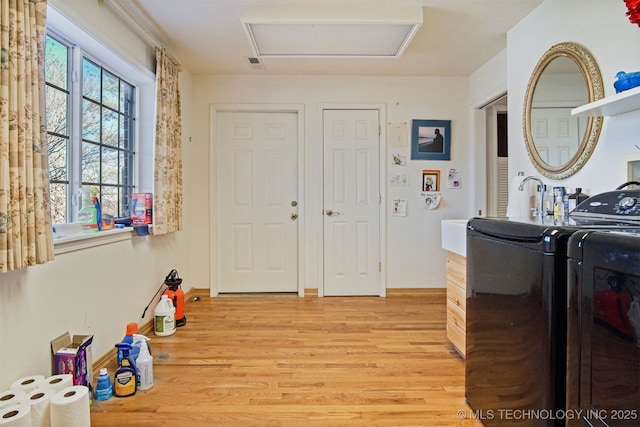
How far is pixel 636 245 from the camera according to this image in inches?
34.1

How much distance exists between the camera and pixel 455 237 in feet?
7.71

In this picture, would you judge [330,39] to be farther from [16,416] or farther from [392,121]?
[16,416]

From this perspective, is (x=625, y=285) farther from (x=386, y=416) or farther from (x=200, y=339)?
(x=200, y=339)

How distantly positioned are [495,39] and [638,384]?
9.50 feet

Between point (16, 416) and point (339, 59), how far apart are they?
3.25 metres

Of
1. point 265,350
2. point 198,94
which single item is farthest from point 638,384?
point 198,94

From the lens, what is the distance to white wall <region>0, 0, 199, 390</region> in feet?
5.16

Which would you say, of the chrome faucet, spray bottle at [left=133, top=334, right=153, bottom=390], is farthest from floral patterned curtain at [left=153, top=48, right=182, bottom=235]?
the chrome faucet

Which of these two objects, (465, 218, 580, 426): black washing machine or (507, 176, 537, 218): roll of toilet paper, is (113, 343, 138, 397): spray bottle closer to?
(465, 218, 580, 426): black washing machine

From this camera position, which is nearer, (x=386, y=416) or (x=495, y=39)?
(x=386, y=416)

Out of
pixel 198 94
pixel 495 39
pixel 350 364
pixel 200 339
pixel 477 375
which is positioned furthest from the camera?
pixel 198 94

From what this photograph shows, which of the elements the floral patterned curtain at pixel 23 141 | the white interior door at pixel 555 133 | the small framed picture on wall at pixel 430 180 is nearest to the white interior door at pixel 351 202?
the small framed picture on wall at pixel 430 180

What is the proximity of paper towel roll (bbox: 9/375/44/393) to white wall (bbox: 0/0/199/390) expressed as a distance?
1.4 inches

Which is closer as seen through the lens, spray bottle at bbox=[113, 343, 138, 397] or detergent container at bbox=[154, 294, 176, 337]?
spray bottle at bbox=[113, 343, 138, 397]
